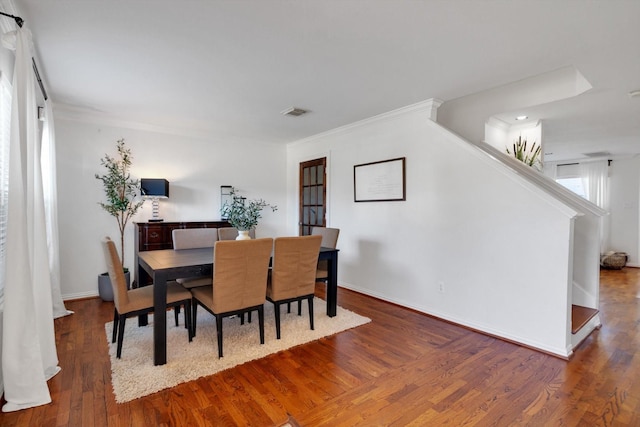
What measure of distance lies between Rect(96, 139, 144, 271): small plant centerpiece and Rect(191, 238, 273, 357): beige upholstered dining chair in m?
2.23

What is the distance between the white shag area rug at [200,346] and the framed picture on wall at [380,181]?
153 cm

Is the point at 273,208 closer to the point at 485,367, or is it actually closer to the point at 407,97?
the point at 407,97

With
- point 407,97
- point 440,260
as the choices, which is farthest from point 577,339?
point 407,97

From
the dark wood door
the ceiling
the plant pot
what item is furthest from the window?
the plant pot

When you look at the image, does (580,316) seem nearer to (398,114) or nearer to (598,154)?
(398,114)

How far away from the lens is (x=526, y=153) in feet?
13.7

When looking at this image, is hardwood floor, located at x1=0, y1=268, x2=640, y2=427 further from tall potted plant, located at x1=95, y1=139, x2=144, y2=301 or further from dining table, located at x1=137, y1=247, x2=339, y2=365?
tall potted plant, located at x1=95, y1=139, x2=144, y2=301

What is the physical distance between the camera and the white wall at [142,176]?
3938mm

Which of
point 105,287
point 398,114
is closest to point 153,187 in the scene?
point 105,287

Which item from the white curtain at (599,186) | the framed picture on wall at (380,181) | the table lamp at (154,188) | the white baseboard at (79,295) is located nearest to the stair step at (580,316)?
the framed picture on wall at (380,181)

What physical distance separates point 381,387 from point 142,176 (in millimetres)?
4115

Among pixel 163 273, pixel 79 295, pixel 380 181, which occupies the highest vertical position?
pixel 380 181

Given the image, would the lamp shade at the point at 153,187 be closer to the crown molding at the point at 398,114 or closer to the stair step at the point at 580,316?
the crown molding at the point at 398,114

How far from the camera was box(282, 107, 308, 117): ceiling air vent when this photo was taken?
12.2 ft
